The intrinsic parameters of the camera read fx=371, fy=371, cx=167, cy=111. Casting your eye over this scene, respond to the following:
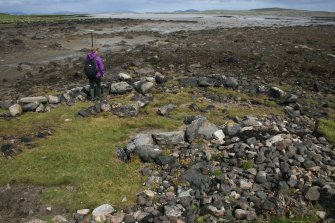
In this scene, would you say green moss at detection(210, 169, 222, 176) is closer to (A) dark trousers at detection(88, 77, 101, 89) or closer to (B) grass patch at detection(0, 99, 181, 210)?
(B) grass patch at detection(0, 99, 181, 210)

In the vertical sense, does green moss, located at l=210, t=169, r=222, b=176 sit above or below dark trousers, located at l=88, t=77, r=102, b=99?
below

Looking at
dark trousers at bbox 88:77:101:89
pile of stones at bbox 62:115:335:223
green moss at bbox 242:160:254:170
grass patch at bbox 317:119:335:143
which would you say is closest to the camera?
pile of stones at bbox 62:115:335:223

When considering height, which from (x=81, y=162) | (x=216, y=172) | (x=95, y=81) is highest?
(x=95, y=81)

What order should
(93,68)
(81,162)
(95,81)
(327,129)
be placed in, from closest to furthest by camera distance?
(81,162) < (327,129) < (93,68) < (95,81)

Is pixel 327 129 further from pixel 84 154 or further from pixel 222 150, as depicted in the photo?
pixel 84 154

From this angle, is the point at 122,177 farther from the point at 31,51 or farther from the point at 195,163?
the point at 31,51

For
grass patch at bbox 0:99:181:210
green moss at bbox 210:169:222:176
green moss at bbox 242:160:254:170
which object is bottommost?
grass patch at bbox 0:99:181:210

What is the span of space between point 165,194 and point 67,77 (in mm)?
20872

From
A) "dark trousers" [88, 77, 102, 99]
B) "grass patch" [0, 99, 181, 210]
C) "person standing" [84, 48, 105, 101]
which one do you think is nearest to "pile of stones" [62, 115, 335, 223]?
"grass patch" [0, 99, 181, 210]

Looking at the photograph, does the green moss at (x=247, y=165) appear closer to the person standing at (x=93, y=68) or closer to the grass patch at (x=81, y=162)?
the grass patch at (x=81, y=162)

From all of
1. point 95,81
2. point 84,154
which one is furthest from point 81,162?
point 95,81

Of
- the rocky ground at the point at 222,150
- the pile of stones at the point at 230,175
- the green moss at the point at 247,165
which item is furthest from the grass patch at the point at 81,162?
A: the green moss at the point at 247,165

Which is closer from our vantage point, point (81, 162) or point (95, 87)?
point (81, 162)

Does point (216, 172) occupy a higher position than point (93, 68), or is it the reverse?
point (93, 68)
